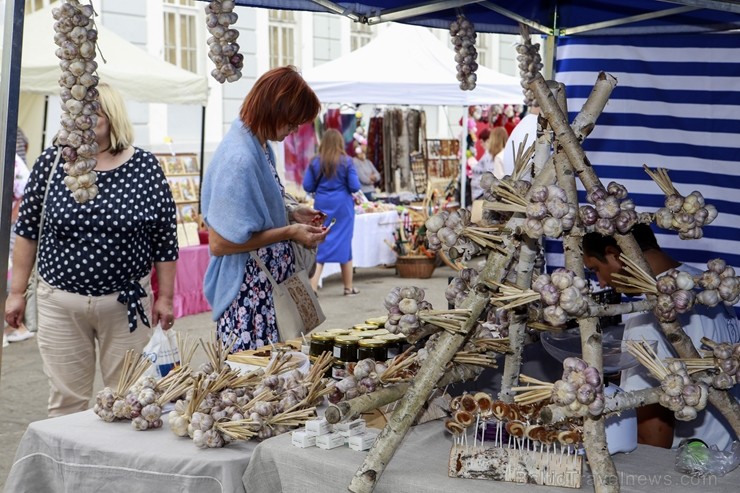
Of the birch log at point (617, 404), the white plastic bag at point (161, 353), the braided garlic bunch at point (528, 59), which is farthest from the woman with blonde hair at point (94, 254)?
the birch log at point (617, 404)

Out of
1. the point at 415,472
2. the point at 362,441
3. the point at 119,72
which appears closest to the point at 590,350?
the point at 415,472

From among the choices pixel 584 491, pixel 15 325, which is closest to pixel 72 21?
pixel 584 491

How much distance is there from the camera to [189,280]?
7793 millimetres

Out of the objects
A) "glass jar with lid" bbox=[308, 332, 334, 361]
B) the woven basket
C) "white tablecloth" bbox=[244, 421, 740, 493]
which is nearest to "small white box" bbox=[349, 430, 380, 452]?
"white tablecloth" bbox=[244, 421, 740, 493]

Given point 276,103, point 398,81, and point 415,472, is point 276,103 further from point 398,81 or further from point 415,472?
point 398,81

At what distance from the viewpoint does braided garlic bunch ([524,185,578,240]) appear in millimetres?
1907

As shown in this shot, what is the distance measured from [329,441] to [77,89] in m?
1.03

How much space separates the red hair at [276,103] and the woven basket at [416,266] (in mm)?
6542

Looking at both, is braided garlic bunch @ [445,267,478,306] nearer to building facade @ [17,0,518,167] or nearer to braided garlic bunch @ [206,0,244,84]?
braided garlic bunch @ [206,0,244,84]

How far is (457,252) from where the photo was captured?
7.12 feet

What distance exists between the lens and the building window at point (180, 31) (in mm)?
13328

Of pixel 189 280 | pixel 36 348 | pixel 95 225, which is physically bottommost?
pixel 36 348

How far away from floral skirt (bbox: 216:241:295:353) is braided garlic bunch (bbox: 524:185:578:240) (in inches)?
69.4

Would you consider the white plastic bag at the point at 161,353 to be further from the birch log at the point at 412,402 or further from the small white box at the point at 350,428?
the birch log at the point at 412,402
